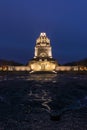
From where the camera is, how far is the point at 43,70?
172m

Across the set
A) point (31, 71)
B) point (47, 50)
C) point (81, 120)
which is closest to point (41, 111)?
point (81, 120)

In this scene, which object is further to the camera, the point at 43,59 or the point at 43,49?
the point at 43,49

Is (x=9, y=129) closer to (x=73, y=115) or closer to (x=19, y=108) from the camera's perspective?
(x=73, y=115)

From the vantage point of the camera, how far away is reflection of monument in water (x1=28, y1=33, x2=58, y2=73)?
17325 centimetres

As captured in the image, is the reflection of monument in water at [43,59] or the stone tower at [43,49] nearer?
the reflection of monument in water at [43,59]

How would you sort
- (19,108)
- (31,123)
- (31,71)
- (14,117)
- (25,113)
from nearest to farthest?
(31,123) < (14,117) < (25,113) < (19,108) < (31,71)

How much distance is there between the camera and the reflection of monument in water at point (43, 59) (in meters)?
173

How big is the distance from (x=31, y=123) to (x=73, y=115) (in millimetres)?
2532

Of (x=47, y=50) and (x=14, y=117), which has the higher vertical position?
(x=47, y=50)

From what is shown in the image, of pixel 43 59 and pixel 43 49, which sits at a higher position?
pixel 43 49

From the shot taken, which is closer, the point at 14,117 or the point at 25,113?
the point at 14,117

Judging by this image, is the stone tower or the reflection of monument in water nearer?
the reflection of monument in water

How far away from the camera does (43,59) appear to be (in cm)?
17575

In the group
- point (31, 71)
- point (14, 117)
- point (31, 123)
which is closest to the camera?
point (31, 123)
